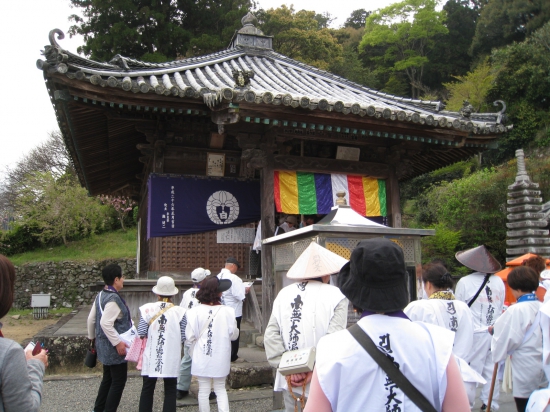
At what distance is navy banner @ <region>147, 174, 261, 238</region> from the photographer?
29.6ft

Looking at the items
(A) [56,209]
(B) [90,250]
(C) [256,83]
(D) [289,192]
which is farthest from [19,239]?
(D) [289,192]

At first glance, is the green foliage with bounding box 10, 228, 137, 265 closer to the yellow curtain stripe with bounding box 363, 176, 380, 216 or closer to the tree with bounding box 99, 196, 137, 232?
the tree with bounding box 99, 196, 137, 232

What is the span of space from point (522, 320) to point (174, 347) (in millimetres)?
3555

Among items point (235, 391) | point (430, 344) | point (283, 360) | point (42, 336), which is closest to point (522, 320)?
point (283, 360)

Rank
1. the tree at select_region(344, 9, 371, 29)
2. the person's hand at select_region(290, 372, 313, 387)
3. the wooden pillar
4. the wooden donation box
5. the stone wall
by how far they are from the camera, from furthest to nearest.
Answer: the tree at select_region(344, 9, 371, 29) < the stone wall < the wooden pillar < the wooden donation box < the person's hand at select_region(290, 372, 313, 387)

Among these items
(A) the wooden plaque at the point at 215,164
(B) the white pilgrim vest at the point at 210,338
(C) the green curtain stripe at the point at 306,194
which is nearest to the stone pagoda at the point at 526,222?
(C) the green curtain stripe at the point at 306,194

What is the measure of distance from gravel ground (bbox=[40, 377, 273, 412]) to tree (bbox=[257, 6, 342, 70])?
1062 inches

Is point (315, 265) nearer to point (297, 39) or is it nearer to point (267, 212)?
point (267, 212)

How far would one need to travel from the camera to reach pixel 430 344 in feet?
6.07

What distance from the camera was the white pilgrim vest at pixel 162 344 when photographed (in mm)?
5000

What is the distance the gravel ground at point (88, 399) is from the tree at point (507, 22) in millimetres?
35283

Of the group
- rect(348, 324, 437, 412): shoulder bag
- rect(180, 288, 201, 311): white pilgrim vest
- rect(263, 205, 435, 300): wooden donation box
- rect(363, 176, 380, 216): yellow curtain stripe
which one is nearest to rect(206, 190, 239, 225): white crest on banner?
rect(363, 176, 380, 216): yellow curtain stripe

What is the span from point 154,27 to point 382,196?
69.8 ft

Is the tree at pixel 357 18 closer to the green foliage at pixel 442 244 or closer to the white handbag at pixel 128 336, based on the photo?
the green foliage at pixel 442 244
